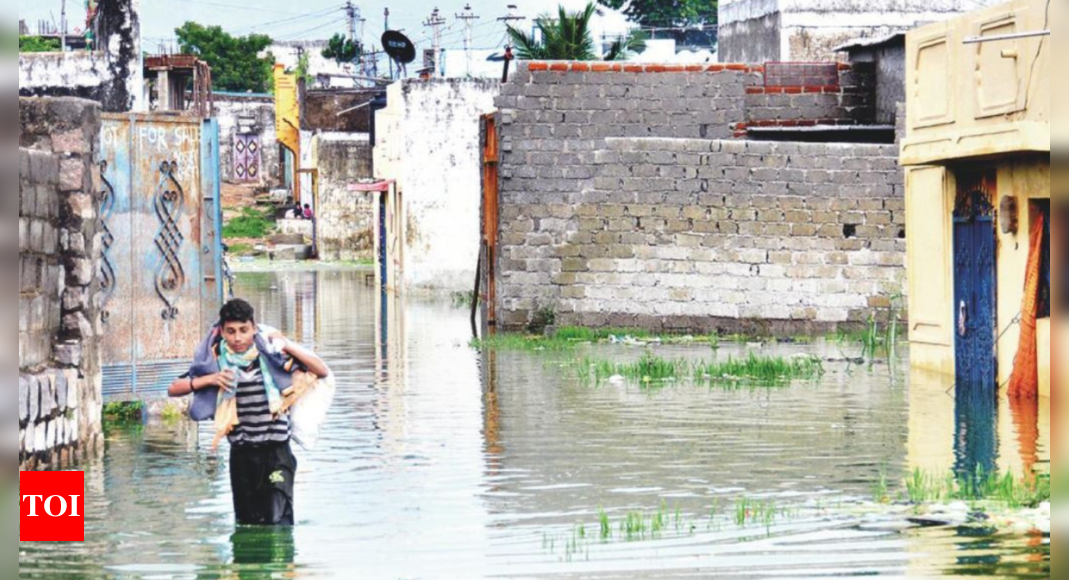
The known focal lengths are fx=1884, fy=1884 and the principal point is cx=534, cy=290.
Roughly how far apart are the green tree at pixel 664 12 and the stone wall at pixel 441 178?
29107 mm

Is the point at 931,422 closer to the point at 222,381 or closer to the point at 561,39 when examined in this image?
the point at 222,381

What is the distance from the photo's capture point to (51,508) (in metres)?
10.6

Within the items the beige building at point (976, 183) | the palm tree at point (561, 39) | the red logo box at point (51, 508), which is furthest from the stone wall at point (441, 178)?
the red logo box at point (51, 508)

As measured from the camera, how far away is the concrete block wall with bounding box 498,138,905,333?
84.7 feet

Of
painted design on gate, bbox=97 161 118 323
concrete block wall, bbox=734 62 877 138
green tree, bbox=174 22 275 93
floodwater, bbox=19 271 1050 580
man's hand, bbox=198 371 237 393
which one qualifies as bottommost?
floodwater, bbox=19 271 1050 580

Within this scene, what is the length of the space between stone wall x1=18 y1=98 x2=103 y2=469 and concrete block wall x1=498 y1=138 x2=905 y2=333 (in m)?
12.5

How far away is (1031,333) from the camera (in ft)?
56.1

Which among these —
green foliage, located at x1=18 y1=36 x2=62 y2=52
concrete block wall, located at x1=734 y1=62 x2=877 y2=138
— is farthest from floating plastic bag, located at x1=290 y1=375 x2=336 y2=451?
green foliage, located at x1=18 y1=36 x2=62 y2=52

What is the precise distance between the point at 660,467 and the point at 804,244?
1304 cm

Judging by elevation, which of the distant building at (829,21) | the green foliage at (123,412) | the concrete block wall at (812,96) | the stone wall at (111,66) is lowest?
the green foliage at (123,412)

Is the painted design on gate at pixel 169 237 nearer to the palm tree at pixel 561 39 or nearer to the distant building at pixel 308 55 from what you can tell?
the palm tree at pixel 561 39

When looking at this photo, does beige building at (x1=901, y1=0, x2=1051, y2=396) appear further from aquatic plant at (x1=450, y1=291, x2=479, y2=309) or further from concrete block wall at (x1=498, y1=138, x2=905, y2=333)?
aquatic plant at (x1=450, y1=291, x2=479, y2=309)

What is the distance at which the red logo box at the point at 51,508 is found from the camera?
10039 mm

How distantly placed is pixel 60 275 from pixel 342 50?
78499 millimetres
